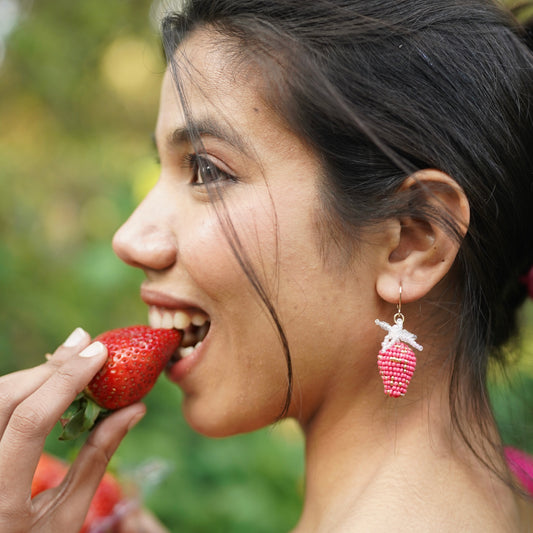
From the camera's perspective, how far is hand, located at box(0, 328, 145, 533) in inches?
53.9

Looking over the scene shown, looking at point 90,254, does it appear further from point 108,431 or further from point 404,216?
point 404,216

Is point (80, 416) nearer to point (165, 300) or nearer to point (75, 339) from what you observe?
point (75, 339)

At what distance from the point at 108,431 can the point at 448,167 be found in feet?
3.13

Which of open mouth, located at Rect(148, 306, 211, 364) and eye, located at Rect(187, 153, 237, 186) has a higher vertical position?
eye, located at Rect(187, 153, 237, 186)

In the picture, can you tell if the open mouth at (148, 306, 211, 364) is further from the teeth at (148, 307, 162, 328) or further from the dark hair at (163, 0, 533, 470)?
the dark hair at (163, 0, 533, 470)

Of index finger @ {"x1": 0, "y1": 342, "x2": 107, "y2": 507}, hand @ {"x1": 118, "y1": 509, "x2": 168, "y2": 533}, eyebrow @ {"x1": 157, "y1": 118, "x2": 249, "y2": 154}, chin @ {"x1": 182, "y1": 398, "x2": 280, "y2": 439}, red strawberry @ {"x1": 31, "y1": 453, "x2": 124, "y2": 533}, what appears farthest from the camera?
hand @ {"x1": 118, "y1": 509, "x2": 168, "y2": 533}

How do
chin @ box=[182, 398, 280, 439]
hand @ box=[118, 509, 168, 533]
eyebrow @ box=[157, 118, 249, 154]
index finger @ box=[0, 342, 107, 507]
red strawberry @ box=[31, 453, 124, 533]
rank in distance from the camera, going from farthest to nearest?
hand @ box=[118, 509, 168, 533] < red strawberry @ box=[31, 453, 124, 533] < chin @ box=[182, 398, 280, 439] < eyebrow @ box=[157, 118, 249, 154] < index finger @ box=[0, 342, 107, 507]

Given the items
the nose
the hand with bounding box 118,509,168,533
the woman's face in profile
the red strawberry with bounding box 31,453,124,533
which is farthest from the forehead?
the hand with bounding box 118,509,168,533

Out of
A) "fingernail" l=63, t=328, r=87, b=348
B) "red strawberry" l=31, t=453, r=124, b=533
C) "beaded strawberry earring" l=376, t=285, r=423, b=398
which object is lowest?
"red strawberry" l=31, t=453, r=124, b=533

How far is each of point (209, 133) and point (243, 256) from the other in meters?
0.29

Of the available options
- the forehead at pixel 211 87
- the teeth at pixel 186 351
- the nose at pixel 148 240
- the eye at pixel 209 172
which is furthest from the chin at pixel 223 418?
the forehead at pixel 211 87

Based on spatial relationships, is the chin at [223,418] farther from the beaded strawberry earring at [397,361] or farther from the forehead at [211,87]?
the forehead at [211,87]

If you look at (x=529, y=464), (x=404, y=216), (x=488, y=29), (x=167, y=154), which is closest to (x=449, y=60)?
(x=488, y=29)

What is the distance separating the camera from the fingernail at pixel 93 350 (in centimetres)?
146
